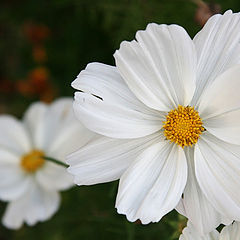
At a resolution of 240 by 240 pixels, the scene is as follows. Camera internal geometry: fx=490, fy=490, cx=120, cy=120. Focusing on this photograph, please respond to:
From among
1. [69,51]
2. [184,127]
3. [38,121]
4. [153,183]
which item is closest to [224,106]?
[184,127]

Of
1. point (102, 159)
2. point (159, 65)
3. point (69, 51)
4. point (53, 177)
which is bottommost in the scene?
point (102, 159)

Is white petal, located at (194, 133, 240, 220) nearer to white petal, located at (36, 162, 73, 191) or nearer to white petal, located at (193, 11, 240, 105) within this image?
white petal, located at (193, 11, 240, 105)

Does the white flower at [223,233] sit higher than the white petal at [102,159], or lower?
lower

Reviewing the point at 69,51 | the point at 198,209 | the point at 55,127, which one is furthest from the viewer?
the point at 69,51

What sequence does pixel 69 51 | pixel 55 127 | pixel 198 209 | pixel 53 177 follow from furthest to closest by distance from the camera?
pixel 69 51 → pixel 55 127 → pixel 53 177 → pixel 198 209

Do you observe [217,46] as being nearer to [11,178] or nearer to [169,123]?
[169,123]

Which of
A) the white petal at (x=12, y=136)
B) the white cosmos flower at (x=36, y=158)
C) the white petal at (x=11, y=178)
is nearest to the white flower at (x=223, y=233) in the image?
the white cosmos flower at (x=36, y=158)

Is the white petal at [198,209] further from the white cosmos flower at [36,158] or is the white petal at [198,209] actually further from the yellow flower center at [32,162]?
the yellow flower center at [32,162]

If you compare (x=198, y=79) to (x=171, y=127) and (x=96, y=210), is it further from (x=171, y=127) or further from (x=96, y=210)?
(x=96, y=210)
